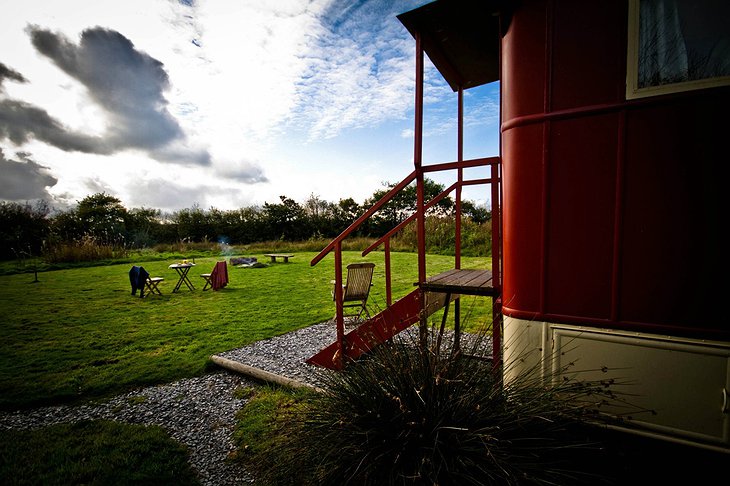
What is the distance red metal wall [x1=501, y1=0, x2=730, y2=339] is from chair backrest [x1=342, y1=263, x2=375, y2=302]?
10.5 feet

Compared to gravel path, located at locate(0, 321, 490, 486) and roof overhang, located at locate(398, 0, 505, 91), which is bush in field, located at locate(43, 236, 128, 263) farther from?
roof overhang, located at locate(398, 0, 505, 91)

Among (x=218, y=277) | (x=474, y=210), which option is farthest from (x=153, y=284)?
(x=474, y=210)

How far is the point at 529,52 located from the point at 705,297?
1.99 metres

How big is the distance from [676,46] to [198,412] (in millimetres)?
5001

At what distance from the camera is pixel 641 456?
2232 mm

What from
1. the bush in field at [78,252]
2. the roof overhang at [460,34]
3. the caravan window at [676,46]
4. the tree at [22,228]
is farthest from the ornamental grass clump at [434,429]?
the tree at [22,228]

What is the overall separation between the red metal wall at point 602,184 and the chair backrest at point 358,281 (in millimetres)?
3199

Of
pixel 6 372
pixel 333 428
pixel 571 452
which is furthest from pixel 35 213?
pixel 571 452

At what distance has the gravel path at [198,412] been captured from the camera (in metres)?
2.76

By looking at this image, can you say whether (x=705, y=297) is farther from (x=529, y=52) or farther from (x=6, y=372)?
(x=6, y=372)

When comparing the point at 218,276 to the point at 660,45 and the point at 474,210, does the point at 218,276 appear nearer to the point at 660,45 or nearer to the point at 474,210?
the point at 660,45

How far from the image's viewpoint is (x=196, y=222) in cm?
2469

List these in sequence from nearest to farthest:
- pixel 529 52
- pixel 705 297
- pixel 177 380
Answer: pixel 705 297 < pixel 529 52 < pixel 177 380

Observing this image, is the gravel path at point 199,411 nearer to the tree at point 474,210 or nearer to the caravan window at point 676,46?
the caravan window at point 676,46
